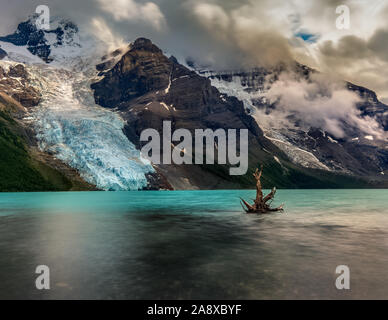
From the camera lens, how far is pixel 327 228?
42.3 meters

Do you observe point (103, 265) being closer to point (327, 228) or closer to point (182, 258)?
point (182, 258)

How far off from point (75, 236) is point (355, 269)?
26.5 m

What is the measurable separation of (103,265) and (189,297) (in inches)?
352

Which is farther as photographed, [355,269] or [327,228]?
[327,228]

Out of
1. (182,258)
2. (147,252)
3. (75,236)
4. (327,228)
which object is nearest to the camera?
(182,258)
